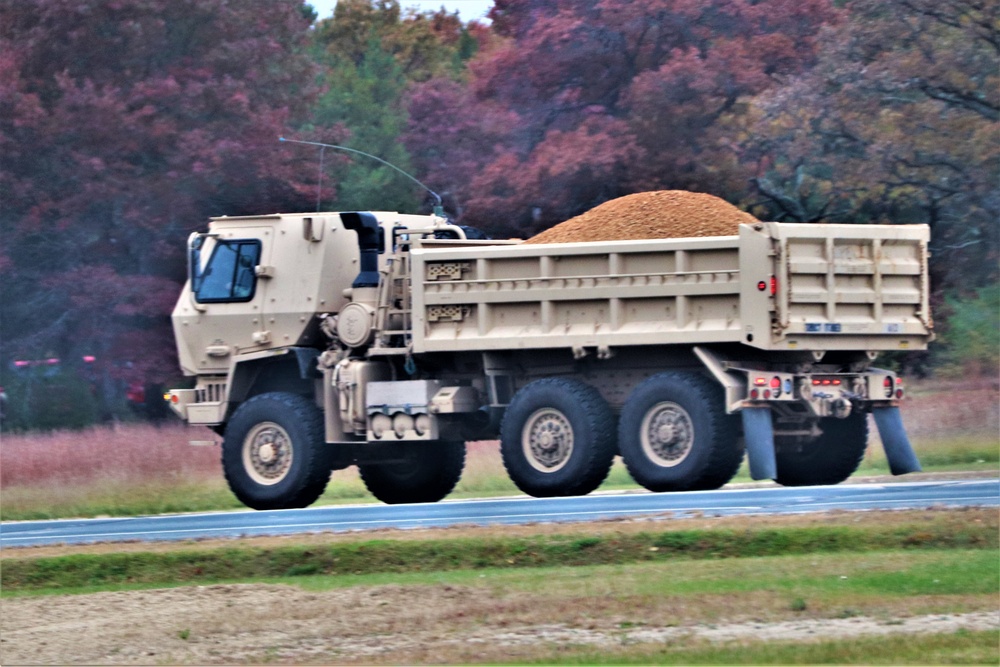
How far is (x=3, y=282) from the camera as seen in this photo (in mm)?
23391

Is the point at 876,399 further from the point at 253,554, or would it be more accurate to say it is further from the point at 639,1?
the point at 639,1

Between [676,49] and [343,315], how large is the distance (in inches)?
392

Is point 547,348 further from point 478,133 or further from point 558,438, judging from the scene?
point 478,133

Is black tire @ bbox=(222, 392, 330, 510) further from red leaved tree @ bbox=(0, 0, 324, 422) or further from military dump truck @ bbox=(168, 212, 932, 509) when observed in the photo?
red leaved tree @ bbox=(0, 0, 324, 422)

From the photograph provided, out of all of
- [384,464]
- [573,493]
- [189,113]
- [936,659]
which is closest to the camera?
[936,659]

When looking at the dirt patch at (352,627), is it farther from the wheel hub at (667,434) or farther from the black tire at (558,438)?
the wheel hub at (667,434)

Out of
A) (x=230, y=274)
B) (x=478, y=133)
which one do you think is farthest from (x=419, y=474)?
(x=478, y=133)

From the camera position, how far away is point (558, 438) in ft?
44.9

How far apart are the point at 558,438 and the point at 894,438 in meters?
2.77

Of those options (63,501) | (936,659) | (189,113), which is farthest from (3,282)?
(936,659)

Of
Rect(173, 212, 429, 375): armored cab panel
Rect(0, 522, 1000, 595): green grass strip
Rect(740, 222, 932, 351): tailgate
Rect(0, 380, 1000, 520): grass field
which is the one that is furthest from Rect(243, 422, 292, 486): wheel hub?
Rect(740, 222, 932, 351): tailgate

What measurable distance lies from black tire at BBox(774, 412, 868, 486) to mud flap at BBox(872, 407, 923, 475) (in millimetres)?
400

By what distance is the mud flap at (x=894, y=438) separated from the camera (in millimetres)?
14125

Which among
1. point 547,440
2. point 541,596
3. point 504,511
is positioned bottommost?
point 541,596
